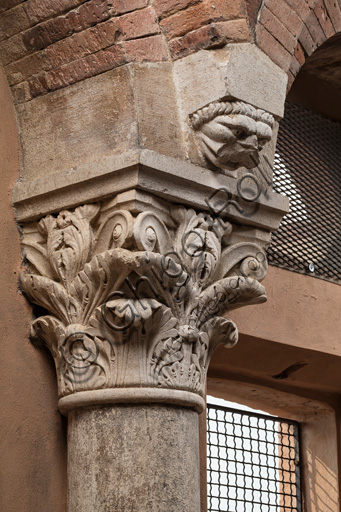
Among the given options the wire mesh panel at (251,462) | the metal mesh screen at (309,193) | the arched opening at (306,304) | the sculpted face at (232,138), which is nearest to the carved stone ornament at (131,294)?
the sculpted face at (232,138)

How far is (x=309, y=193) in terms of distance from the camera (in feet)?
14.1

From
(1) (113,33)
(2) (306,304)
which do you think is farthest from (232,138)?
(2) (306,304)

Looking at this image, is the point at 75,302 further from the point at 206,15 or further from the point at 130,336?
the point at 206,15

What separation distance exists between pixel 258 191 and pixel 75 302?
0.63m

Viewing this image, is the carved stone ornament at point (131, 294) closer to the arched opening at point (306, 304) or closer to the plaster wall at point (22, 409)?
the plaster wall at point (22, 409)

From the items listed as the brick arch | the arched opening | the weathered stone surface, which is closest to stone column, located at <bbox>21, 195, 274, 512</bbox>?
the weathered stone surface

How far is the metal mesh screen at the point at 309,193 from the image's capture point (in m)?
4.09

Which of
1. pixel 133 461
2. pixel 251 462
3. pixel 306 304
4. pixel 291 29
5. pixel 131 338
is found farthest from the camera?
pixel 251 462

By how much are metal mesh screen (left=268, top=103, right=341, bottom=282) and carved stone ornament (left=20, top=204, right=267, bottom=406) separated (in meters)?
1.16

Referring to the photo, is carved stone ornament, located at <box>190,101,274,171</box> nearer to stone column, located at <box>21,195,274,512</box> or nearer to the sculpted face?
the sculpted face

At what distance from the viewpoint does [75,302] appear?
2805 millimetres

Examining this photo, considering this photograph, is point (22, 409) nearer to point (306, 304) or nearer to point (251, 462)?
point (306, 304)

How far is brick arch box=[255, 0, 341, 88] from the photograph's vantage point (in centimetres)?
301

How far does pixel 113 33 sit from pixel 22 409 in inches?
42.4
